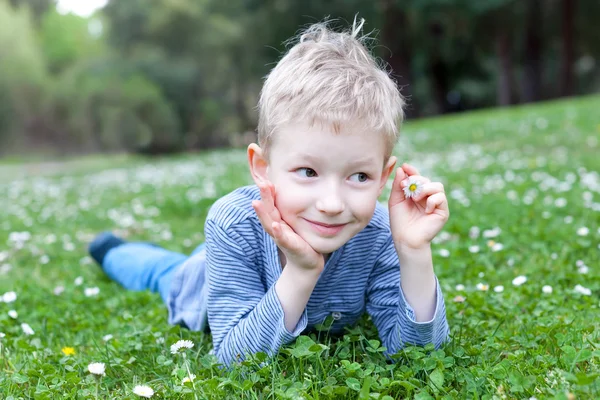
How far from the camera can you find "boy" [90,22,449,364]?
216 centimetres

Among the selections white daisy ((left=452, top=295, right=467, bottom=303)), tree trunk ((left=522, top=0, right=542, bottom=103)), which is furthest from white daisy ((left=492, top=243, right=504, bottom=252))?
tree trunk ((left=522, top=0, right=542, bottom=103))

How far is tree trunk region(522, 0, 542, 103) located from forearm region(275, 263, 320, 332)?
29.8 m

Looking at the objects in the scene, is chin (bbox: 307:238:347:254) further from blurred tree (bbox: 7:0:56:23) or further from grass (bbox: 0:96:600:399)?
blurred tree (bbox: 7:0:56:23)

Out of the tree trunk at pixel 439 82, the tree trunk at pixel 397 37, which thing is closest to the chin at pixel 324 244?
the tree trunk at pixel 397 37

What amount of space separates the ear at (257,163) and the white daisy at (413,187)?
0.56 m

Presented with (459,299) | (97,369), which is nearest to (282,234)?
(97,369)

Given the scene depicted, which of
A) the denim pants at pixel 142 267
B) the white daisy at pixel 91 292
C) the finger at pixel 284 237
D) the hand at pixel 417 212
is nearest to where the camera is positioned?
the finger at pixel 284 237

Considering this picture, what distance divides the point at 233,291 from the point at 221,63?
32.9 meters

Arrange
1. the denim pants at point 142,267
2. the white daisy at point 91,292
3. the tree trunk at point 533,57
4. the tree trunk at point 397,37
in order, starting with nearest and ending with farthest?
the white daisy at point 91,292
the denim pants at point 142,267
the tree trunk at point 397,37
the tree trunk at point 533,57

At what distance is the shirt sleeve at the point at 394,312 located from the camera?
2.40 meters

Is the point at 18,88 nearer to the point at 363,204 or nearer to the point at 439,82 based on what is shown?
the point at 439,82

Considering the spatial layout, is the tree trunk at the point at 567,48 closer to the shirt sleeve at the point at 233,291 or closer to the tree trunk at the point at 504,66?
the tree trunk at the point at 504,66

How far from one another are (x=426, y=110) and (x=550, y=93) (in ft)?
23.4

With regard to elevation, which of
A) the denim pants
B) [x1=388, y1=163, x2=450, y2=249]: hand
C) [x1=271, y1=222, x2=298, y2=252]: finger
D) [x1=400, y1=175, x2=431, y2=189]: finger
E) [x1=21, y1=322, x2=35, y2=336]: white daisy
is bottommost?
the denim pants
